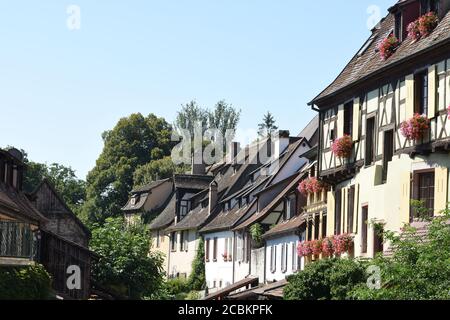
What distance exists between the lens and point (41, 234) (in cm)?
4491

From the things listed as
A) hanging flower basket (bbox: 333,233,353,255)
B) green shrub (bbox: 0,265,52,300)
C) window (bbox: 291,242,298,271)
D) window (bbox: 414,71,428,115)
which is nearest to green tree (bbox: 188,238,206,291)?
window (bbox: 291,242,298,271)

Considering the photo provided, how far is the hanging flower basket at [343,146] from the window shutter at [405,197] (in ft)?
16.6

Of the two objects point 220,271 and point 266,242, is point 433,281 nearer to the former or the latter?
point 266,242

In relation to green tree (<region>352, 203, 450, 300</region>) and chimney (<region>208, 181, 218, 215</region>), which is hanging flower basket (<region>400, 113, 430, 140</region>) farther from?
chimney (<region>208, 181, 218, 215</region>)

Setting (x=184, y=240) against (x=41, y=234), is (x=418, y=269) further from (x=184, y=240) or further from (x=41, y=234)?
(x=184, y=240)

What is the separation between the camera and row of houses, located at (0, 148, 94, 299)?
3666 centimetres

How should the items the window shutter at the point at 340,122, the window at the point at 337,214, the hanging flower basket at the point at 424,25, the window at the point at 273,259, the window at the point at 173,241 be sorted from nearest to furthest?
the hanging flower basket at the point at 424,25
the window shutter at the point at 340,122
the window at the point at 337,214
the window at the point at 273,259
the window at the point at 173,241

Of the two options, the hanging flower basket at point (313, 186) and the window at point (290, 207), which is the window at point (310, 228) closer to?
the hanging flower basket at point (313, 186)

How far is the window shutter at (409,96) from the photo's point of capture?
31359mm

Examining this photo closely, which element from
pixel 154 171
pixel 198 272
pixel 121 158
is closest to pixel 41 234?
pixel 198 272

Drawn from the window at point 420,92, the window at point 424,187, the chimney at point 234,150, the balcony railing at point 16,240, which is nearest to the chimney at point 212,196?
the chimney at point 234,150

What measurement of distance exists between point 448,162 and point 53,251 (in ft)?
69.8

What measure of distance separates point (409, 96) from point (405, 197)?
9.27ft
